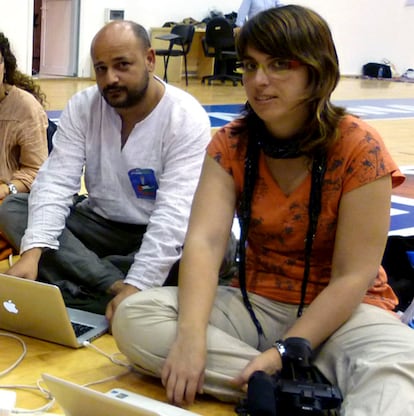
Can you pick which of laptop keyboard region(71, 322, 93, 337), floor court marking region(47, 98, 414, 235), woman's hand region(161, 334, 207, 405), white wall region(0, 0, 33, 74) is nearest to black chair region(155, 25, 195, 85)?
white wall region(0, 0, 33, 74)

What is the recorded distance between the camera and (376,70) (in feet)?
45.8

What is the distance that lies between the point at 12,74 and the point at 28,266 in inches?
37.8

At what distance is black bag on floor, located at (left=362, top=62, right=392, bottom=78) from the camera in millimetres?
13961

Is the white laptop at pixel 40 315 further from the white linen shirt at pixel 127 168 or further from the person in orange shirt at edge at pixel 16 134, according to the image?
the person in orange shirt at edge at pixel 16 134

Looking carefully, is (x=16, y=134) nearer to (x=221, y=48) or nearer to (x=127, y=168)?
(x=127, y=168)

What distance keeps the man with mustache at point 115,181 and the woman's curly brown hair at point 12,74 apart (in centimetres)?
53

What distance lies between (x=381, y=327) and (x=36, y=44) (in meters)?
9.42

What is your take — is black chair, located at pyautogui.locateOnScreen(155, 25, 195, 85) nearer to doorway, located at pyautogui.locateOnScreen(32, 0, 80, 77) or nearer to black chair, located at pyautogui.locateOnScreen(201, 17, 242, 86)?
black chair, located at pyautogui.locateOnScreen(201, 17, 242, 86)

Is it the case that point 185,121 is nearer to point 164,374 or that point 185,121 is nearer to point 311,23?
point 311,23

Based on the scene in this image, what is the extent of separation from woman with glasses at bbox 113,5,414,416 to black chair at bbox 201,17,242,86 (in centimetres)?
790

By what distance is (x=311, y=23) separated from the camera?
152cm

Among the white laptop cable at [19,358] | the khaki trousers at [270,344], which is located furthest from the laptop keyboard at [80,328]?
the khaki trousers at [270,344]

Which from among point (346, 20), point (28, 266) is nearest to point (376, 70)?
point (346, 20)

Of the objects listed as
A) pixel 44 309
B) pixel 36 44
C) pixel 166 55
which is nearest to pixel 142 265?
pixel 44 309
